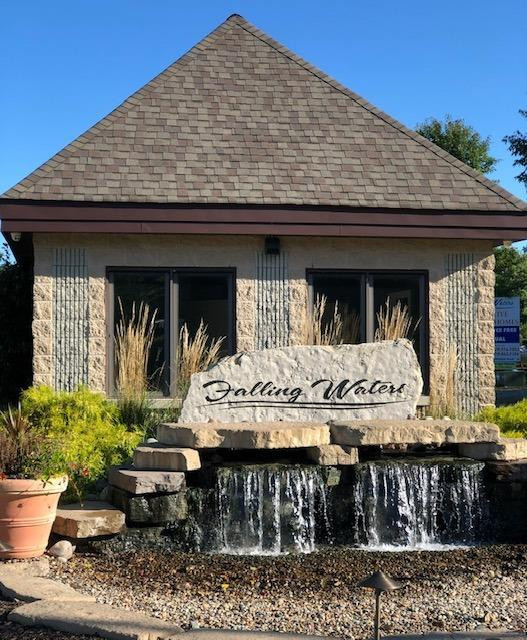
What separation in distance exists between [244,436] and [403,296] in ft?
13.6

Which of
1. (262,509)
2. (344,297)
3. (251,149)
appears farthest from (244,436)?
(251,149)

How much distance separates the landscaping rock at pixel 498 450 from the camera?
684 cm

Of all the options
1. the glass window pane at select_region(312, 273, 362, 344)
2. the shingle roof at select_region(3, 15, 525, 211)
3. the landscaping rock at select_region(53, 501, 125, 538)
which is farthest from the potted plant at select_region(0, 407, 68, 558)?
the glass window pane at select_region(312, 273, 362, 344)

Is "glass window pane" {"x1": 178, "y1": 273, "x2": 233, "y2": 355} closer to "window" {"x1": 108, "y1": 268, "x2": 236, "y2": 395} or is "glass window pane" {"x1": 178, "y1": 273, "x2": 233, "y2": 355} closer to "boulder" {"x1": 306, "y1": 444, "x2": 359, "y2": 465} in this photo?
"window" {"x1": 108, "y1": 268, "x2": 236, "y2": 395}

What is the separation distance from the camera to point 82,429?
7664 millimetres

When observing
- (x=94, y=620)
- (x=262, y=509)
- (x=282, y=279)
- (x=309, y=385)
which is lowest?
(x=94, y=620)

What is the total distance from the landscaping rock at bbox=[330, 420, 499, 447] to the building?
278 cm

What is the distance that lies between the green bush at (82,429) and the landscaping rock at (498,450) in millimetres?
2962

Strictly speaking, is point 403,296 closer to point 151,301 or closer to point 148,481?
point 151,301

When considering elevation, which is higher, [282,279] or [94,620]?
[282,279]

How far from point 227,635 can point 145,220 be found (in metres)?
5.90

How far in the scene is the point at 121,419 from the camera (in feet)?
27.3

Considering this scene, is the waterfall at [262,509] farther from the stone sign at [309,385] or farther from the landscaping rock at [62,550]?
the landscaping rock at [62,550]

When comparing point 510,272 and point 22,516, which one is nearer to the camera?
point 22,516
